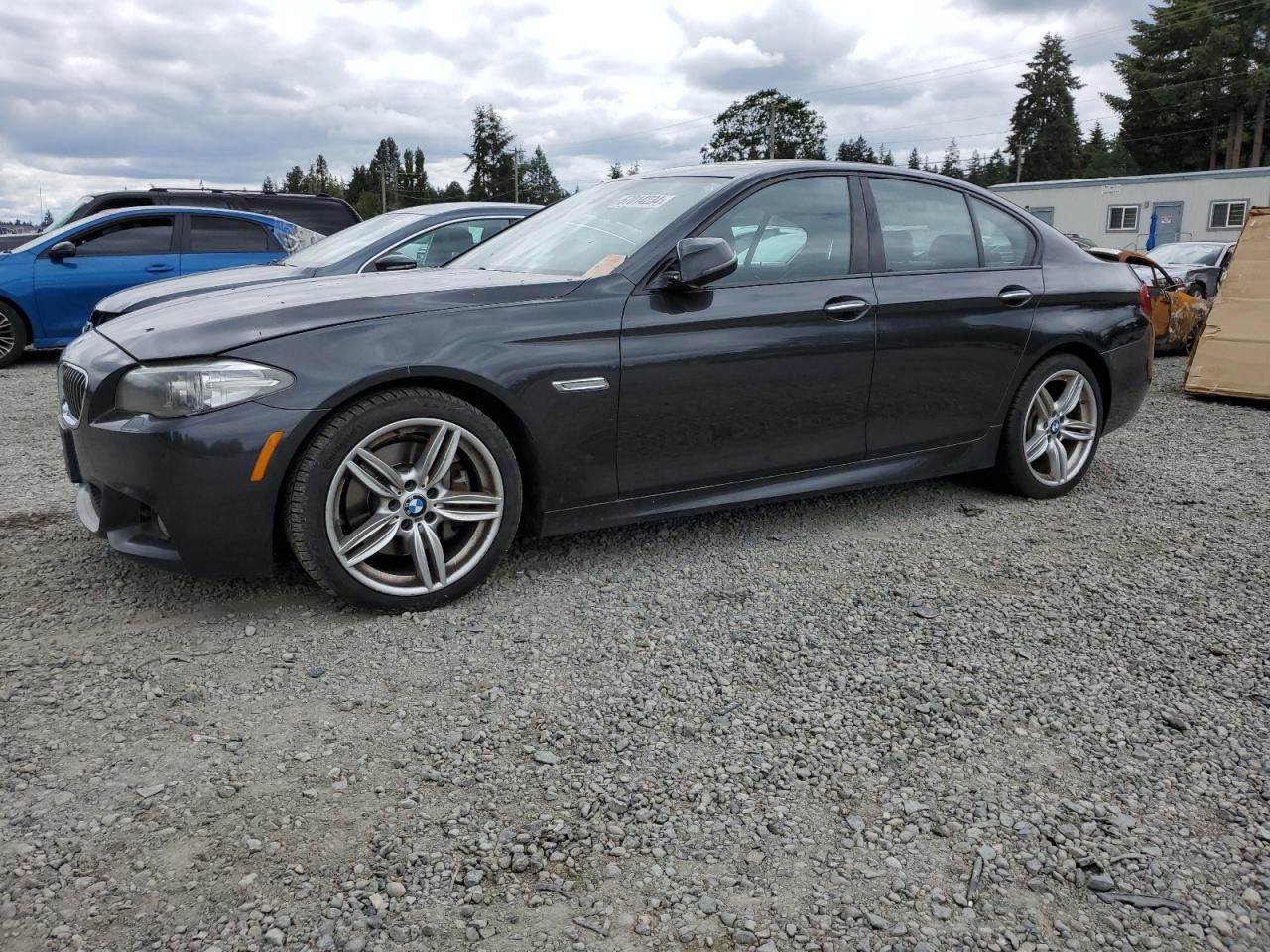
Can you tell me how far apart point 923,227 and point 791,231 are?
76cm

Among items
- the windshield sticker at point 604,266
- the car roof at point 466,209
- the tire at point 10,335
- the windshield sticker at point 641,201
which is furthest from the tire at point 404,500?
the tire at point 10,335

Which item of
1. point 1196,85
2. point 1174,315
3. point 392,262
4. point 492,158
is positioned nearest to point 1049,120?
point 1196,85

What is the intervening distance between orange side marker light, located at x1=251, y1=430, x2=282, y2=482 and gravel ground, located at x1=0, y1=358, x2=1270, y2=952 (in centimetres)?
54

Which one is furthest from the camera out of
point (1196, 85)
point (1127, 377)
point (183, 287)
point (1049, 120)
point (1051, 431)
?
point (1049, 120)

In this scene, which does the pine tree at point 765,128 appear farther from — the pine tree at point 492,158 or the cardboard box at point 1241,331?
the cardboard box at point 1241,331

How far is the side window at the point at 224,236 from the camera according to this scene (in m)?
10.5

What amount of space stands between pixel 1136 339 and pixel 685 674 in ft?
11.2

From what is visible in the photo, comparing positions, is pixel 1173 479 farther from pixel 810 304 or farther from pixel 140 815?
pixel 140 815

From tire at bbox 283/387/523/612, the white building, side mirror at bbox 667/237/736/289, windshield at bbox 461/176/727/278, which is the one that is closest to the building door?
the white building

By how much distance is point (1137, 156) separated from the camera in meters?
63.8

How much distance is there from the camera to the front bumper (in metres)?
2.99

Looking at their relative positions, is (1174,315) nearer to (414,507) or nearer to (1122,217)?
(414,507)

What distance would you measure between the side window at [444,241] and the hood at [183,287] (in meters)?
0.76

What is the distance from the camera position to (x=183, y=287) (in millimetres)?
6023
